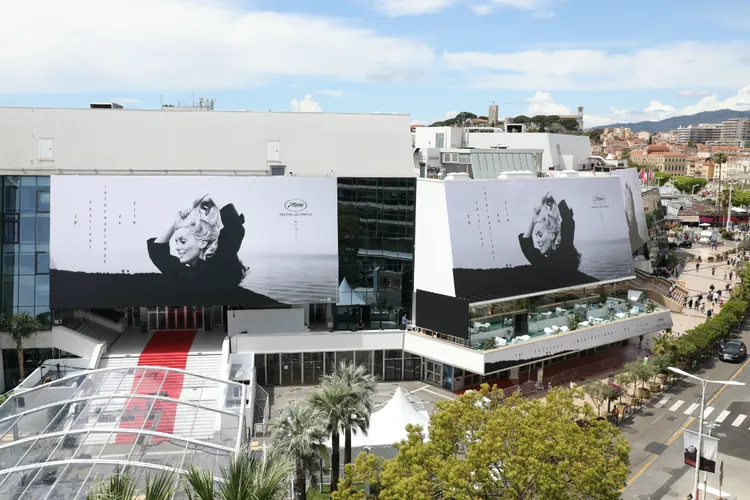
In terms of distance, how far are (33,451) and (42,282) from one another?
Answer: 2107 cm

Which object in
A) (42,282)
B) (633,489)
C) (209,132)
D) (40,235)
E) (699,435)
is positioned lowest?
(633,489)

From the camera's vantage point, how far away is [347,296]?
4297 cm

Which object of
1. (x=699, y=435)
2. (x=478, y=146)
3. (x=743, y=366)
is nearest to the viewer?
(x=699, y=435)

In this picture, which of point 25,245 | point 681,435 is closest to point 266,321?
point 25,245

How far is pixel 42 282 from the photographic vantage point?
1554 inches

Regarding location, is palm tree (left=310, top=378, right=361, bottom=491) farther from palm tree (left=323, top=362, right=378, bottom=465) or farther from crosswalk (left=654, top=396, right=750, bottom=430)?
crosswalk (left=654, top=396, right=750, bottom=430)

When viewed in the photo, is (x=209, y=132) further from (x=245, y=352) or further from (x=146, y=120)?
(x=245, y=352)

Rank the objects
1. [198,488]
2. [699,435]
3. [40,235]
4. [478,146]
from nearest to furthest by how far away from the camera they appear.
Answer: [198,488], [699,435], [40,235], [478,146]

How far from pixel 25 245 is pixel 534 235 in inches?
1250

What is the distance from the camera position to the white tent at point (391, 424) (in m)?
31.1

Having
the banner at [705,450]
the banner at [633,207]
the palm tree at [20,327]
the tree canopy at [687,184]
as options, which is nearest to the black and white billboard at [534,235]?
the banner at [633,207]

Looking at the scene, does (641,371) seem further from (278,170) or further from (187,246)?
(187,246)

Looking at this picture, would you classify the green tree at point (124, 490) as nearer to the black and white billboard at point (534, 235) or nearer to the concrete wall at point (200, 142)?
the black and white billboard at point (534, 235)

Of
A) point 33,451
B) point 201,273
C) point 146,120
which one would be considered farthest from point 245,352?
point 33,451
